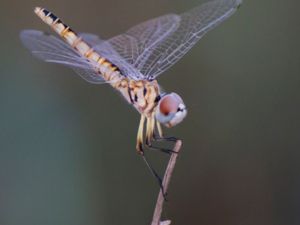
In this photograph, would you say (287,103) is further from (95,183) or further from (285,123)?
(95,183)

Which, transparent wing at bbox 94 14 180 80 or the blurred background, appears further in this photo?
the blurred background

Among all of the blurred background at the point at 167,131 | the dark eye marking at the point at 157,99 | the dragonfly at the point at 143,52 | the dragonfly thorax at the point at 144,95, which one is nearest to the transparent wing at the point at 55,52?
the dragonfly at the point at 143,52

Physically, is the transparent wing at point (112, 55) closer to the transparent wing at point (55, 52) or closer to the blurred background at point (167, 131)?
the transparent wing at point (55, 52)

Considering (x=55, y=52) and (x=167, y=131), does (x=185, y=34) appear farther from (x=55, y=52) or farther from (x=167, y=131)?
(x=167, y=131)

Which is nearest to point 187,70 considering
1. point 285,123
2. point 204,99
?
point 204,99

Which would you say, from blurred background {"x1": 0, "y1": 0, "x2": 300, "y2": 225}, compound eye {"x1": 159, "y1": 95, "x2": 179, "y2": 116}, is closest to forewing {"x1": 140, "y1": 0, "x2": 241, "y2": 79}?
compound eye {"x1": 159, "y1": 95, "x2": 179, "y2": 116}

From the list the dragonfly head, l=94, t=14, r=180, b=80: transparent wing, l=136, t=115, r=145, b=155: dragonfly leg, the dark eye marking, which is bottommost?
l=136, t=115, r=145, b=155: dragonfly leg

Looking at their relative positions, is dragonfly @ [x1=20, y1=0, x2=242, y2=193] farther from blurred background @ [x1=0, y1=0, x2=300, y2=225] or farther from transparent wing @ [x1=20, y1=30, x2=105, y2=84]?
blurred background @ [x1=0, y1=0, x2=300, y2=225]
